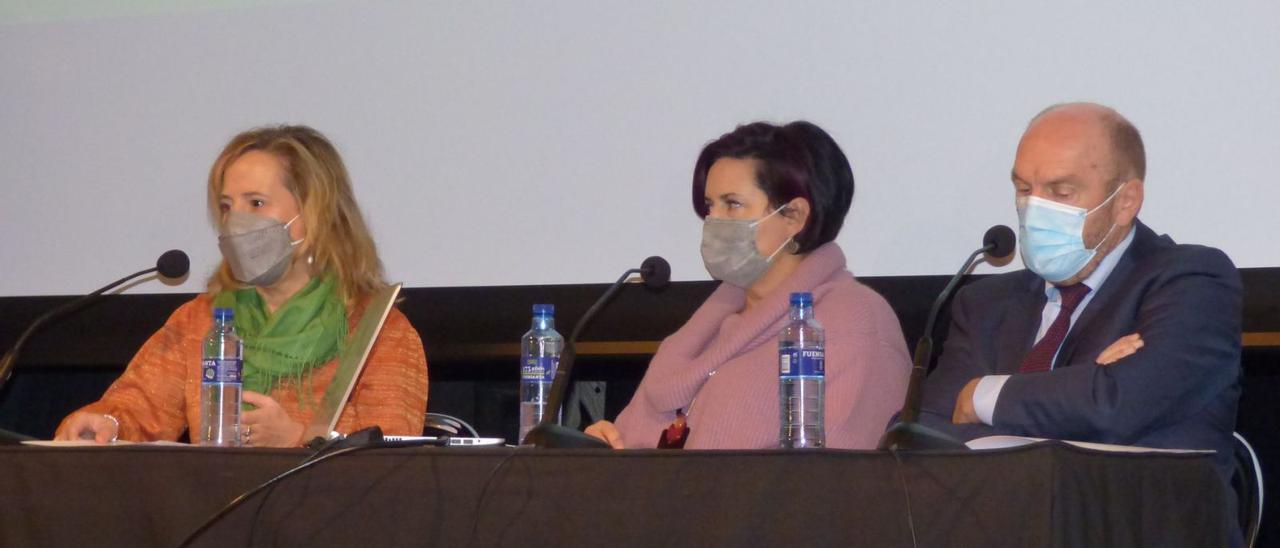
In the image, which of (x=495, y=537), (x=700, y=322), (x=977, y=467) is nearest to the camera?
(x=977, y=467)

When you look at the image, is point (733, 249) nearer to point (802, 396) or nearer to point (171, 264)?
point (802, 396)

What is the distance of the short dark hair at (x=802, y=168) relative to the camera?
2699mm

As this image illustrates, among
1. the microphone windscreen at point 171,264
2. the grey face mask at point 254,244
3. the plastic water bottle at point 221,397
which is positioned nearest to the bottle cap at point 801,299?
the plastic water bottle at point 221,397

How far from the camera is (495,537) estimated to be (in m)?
1.60

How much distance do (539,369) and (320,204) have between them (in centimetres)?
52

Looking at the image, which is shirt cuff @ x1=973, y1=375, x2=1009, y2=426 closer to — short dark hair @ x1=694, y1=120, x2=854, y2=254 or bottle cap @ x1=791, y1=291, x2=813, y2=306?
bottle cap @ x1=791, y1=291, x2=813, y2=306

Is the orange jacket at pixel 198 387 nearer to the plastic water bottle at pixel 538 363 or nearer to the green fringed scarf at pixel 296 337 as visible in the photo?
the green fringed scarf at pixel 296 337

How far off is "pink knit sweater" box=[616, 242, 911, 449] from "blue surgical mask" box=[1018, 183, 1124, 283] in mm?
308

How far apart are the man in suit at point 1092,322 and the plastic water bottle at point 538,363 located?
0.73 m

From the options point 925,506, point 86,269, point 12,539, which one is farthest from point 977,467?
point 86,269

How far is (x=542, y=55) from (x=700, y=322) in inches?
30.8

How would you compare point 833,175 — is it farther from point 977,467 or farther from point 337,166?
point 977,467

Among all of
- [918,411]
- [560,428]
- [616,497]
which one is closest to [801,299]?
[918,411]

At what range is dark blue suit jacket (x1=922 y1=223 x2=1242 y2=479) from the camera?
2.11 m
